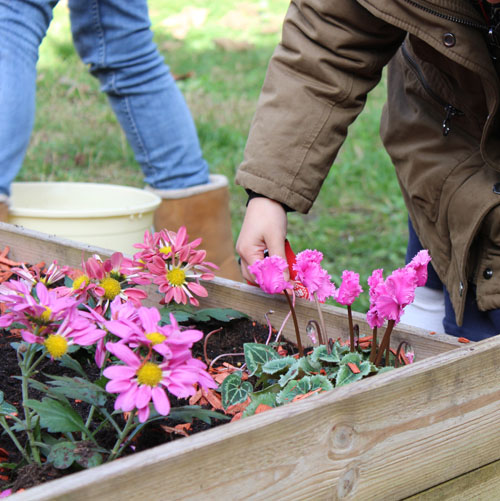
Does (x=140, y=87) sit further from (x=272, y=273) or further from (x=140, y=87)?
(x=272, y=273)

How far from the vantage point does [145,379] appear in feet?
2.93

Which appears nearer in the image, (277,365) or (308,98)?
(277,365)

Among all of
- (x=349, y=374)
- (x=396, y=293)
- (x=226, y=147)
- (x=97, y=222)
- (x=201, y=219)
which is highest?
(x=396, y=293)

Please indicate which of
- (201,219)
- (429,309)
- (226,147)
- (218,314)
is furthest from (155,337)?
(226,147)

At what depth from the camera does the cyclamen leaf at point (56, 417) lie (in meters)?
1.00

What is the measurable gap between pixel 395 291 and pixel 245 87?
487 centimetres

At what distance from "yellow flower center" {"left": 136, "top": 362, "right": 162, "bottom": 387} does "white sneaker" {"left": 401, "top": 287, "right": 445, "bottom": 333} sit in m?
1.40

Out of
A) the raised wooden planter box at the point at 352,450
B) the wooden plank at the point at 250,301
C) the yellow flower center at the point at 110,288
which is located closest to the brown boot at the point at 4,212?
the wooden plank at the point at 250,301

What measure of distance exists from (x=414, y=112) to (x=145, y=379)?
3.79ft

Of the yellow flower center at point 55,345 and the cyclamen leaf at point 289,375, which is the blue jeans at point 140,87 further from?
the yellow flower center at point 55,345

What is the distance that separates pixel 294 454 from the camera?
95 cm

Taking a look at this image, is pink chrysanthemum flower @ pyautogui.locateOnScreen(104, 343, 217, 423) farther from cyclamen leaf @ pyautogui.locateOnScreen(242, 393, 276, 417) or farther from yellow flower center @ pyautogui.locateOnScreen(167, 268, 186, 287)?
yellow flower center @ pyautogui.locateOnScreen(167, 268, 186, 287)

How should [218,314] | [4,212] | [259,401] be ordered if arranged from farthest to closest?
[4,212] < [218,314] < [259,401]

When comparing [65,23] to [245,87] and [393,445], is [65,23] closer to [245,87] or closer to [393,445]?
[245,87]
